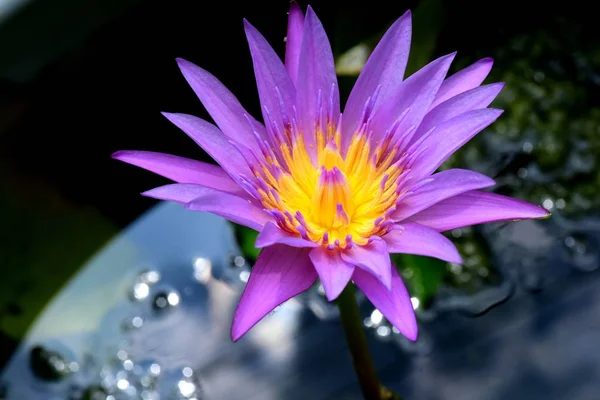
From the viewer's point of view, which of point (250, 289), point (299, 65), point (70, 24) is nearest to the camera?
point (250, 289)

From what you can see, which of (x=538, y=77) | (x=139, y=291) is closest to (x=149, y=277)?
(x=139, y=291)

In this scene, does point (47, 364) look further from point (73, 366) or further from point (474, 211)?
point (474, 211)

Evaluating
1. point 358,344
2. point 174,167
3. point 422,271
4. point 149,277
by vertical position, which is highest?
point 174,167

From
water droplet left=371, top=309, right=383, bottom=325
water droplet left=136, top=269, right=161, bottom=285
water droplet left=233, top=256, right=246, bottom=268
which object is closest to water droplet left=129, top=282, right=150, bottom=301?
water droplet left=136, top=269, right=161, bottom=285

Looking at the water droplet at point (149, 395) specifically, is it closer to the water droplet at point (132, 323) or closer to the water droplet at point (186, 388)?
the water droplet at point (186, 388)

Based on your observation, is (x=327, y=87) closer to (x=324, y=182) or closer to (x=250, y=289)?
(x=324, y=182)

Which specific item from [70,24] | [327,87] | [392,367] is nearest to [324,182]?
[327,87]

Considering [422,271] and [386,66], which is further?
[422,271]
